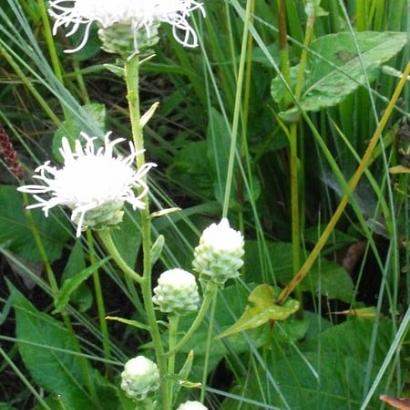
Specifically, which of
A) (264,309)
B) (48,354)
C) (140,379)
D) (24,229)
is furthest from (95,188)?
(24,229)

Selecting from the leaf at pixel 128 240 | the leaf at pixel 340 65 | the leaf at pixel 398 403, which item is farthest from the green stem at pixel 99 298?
the leaf at pixel 398 403

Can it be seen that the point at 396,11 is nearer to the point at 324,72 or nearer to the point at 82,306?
the point at 324,72

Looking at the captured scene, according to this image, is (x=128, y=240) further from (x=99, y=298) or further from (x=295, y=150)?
(x=295, y=150)

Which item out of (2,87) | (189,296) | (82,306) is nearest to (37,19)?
(2,87)

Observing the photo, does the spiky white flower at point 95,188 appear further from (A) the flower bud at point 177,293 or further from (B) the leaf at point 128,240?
(B) the leaf at point 128,240

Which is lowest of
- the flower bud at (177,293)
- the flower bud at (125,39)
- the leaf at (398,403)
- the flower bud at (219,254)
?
the leaf at (398,403)

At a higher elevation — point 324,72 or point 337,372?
point 324,72

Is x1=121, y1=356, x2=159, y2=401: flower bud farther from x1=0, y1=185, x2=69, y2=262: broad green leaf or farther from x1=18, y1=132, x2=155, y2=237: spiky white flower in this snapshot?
x1=0, y1=185, x2=69, y2=262: broad green leaf
